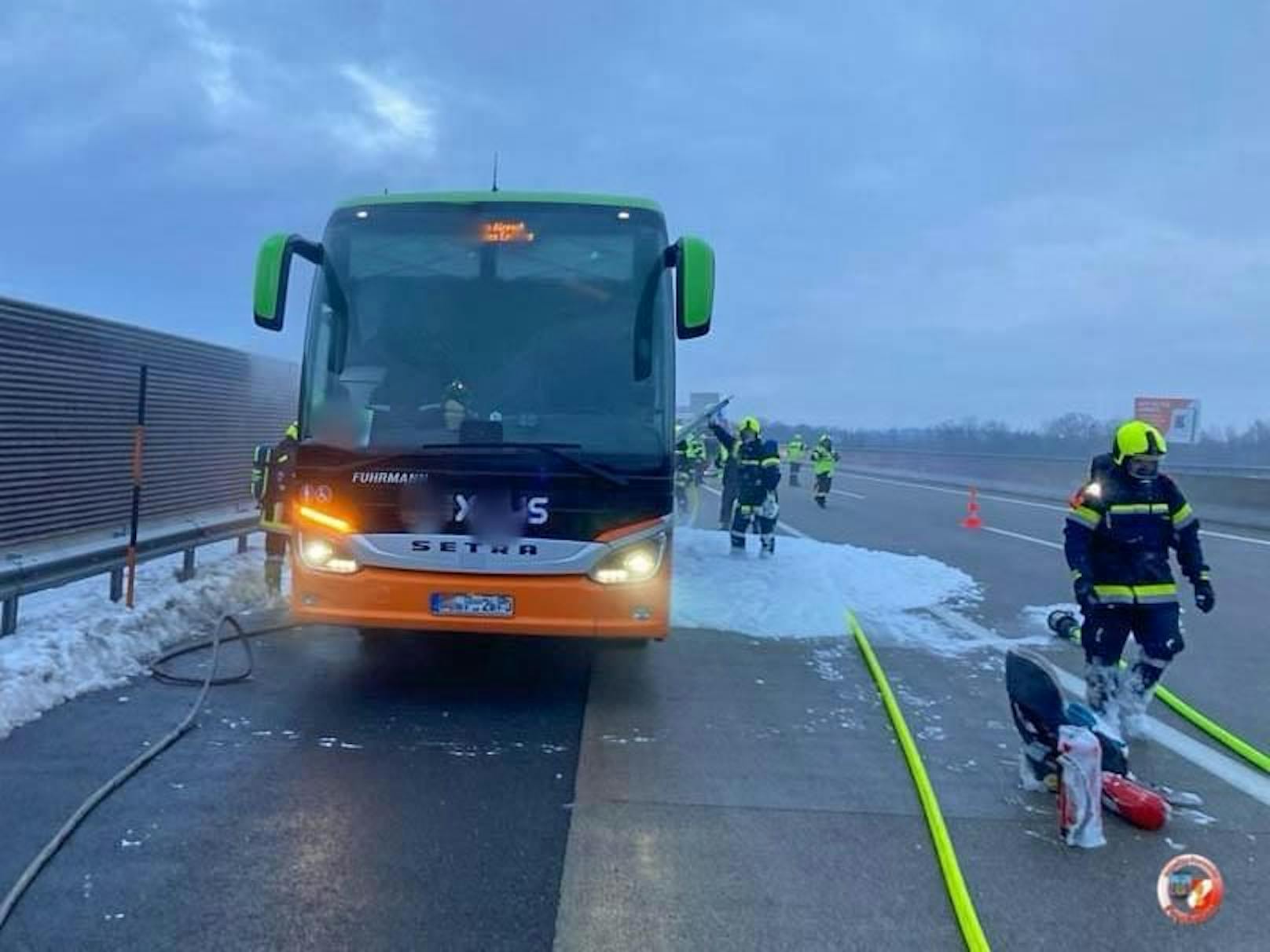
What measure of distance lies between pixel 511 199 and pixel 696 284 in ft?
4.67

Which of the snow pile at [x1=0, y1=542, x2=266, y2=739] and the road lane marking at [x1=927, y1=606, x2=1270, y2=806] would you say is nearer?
the road lane marking at [x1=927, y1=606, x2=1270, y2=806]

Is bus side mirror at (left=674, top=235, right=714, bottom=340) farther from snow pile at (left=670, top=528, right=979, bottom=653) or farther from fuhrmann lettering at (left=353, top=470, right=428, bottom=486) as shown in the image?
snow pile at (left=670, top=528, right=979, bottom=653)

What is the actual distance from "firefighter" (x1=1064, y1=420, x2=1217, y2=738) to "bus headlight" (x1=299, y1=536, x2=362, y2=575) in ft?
13.6

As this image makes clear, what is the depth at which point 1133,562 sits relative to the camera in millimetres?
5773

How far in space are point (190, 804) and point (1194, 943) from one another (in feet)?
13.2

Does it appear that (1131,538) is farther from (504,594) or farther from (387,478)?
(387,478)

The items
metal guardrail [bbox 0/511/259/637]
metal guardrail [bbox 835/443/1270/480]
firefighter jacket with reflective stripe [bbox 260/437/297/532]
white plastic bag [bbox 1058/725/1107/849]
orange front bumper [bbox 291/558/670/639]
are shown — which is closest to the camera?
white plastic bag [bbox 1058/725/1107/849]

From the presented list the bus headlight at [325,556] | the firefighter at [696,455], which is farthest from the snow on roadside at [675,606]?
the firefighter at [696,455]

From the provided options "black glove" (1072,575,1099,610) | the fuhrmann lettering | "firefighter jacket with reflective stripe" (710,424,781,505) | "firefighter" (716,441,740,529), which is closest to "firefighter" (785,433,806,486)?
"firefighter" (716,441,740,529)

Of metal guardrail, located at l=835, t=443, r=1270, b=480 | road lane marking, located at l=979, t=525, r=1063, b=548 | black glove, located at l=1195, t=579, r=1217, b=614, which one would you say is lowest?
road lane marking, located at l=979, t=525, r=1063, b=548

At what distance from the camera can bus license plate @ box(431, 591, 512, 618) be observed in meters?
5.99

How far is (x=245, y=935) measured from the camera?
3.41 meters

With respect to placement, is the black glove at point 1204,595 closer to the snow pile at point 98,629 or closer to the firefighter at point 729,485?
the snow pile at point 98,629

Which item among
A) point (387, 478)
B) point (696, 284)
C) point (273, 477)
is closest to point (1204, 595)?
point (696, 284)
